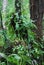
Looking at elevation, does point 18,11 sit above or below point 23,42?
above

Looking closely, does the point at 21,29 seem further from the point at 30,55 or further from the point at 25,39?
the point at 30,55

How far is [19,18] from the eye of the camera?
349 centimetres

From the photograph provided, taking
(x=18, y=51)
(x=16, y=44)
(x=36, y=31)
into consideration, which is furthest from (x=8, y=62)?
(x=36, y=31)

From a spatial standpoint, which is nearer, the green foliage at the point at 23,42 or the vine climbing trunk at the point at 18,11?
the green foliage at the point at 23,42

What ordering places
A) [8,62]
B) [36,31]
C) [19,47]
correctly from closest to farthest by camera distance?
[8,62]
[19,47]
[36,31]

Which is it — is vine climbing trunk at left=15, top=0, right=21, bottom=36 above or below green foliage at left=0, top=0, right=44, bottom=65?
above

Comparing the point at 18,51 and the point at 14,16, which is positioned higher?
the point at 14,16

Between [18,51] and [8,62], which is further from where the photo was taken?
[18,51]

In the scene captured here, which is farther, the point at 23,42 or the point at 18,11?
the point at 18,11

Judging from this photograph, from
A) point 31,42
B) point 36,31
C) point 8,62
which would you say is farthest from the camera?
point 36,31

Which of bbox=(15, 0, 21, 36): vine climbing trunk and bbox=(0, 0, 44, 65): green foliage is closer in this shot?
bbox=(0, 0, 44, 65): green foliage

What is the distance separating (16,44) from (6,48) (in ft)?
0.55

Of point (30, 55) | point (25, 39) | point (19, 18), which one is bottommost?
point (30, 55)

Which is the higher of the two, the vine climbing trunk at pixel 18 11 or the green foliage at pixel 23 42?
the vine climbing trunk at pixel 18 11
